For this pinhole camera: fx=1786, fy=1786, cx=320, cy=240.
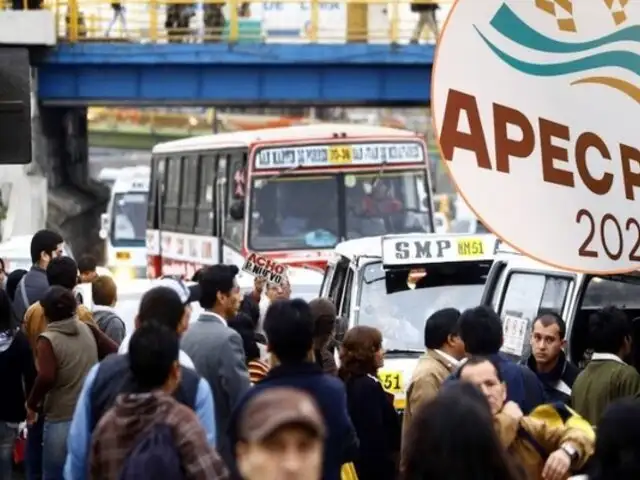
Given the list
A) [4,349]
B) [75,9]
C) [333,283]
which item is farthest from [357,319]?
[75,9]

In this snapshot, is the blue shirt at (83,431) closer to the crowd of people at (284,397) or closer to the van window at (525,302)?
the crowd of people at (284,397)

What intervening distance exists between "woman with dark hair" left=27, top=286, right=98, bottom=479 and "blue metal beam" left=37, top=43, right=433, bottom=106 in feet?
82.7

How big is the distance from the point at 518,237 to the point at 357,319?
176 inches

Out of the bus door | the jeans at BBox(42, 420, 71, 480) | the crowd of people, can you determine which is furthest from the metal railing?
the jeans at BBox(42, 420, 71, 480)

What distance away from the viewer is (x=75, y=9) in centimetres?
3362

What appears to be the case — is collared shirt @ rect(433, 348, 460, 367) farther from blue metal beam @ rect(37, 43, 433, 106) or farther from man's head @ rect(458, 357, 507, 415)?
blue metal beam @ rect(37, 43, 433, 106)

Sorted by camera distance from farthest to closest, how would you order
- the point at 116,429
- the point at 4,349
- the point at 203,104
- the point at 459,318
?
the point at 203,104 → the point at 4,349 → the point at 459,318 → the point at 116,429

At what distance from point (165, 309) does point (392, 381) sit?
3.88 meters

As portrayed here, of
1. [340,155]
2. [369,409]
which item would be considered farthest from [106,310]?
[340,155]

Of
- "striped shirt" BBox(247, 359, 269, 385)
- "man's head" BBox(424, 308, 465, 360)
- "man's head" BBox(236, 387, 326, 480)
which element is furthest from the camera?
"striped shirt" BBox(247, 359, 269, 385)

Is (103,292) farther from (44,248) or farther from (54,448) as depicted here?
(54,448)

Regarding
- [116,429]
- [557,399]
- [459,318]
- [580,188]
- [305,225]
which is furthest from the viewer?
[305,225]

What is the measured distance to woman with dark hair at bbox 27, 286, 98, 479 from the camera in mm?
9414

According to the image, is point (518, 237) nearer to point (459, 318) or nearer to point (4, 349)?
point (459, 318)
